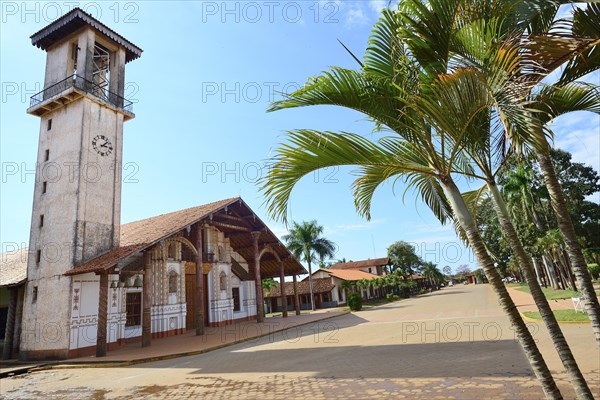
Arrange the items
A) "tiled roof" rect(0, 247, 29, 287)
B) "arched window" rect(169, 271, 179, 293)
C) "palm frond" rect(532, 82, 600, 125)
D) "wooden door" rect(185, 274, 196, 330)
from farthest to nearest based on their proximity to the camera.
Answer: "wooden door" rect(185, 274, 196, 330) → "arched window" rect(169, 271, 179, 293) → "tiled roof" rect(0, 247, 29, 287) → "palm frond" rect(532, 82, 600, 125)

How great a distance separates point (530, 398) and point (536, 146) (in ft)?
14.1

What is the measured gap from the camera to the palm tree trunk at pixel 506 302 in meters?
3.21

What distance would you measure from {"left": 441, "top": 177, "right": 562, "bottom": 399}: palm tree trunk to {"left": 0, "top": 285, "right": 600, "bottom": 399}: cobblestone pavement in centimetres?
280

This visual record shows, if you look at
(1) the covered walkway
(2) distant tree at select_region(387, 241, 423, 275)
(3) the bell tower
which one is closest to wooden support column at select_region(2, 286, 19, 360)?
(3) the bell tower

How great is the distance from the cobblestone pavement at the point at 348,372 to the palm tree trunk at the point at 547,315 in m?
2.48

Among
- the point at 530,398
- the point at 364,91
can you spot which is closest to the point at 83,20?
the point at 364,91

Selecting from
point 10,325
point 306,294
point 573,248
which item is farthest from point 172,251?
point 306,294

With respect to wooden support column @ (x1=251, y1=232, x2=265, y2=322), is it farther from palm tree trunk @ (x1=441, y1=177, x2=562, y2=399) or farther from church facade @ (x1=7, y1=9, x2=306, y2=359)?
palm tree trunk @ (x1=441, y1=177, x2=562, y2=399)

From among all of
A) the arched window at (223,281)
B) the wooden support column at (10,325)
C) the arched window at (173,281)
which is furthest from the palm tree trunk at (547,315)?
the arched window at (223,281)

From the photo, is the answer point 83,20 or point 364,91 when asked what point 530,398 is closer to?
point 364,91

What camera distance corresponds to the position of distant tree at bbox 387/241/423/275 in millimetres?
65375

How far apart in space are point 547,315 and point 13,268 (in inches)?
867

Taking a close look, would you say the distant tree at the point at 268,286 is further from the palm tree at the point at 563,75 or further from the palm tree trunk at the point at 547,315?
the palm tree at the point at 563,75

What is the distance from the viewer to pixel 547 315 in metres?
3.66
